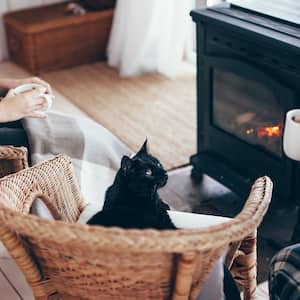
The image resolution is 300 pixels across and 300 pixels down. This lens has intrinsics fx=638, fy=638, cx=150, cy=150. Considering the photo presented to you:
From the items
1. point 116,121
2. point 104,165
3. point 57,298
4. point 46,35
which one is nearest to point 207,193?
point 104,165

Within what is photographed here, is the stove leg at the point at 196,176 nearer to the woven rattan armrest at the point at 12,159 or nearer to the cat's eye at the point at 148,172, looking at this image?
the woven rattan armrest at the point at 12,159

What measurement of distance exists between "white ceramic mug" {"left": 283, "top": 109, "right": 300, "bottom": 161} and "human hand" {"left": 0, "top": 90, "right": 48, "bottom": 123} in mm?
745

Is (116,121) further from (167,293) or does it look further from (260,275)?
(167,293)

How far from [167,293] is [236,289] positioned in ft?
0.74

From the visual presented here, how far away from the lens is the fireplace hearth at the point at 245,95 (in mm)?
1996

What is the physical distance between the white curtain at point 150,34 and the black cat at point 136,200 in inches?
79.5

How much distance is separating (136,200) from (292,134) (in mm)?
603

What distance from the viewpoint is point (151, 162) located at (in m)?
1.57

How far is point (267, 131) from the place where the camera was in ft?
7.16

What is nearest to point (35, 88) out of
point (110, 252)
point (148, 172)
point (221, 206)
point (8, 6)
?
point (148, 172)

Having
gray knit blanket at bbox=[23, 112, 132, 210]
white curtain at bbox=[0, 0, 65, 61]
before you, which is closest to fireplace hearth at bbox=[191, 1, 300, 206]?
gray knit blanket at bbox=[23, 112, 132, 210]

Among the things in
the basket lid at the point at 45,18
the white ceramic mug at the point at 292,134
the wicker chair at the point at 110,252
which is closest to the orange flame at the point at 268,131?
the white ceramic mug at the point at 292,134

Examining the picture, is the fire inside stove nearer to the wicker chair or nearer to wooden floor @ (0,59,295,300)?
wooden floor @ (0,59,295,300)

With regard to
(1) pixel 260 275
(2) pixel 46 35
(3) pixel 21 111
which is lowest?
(1) pixel 260 275
